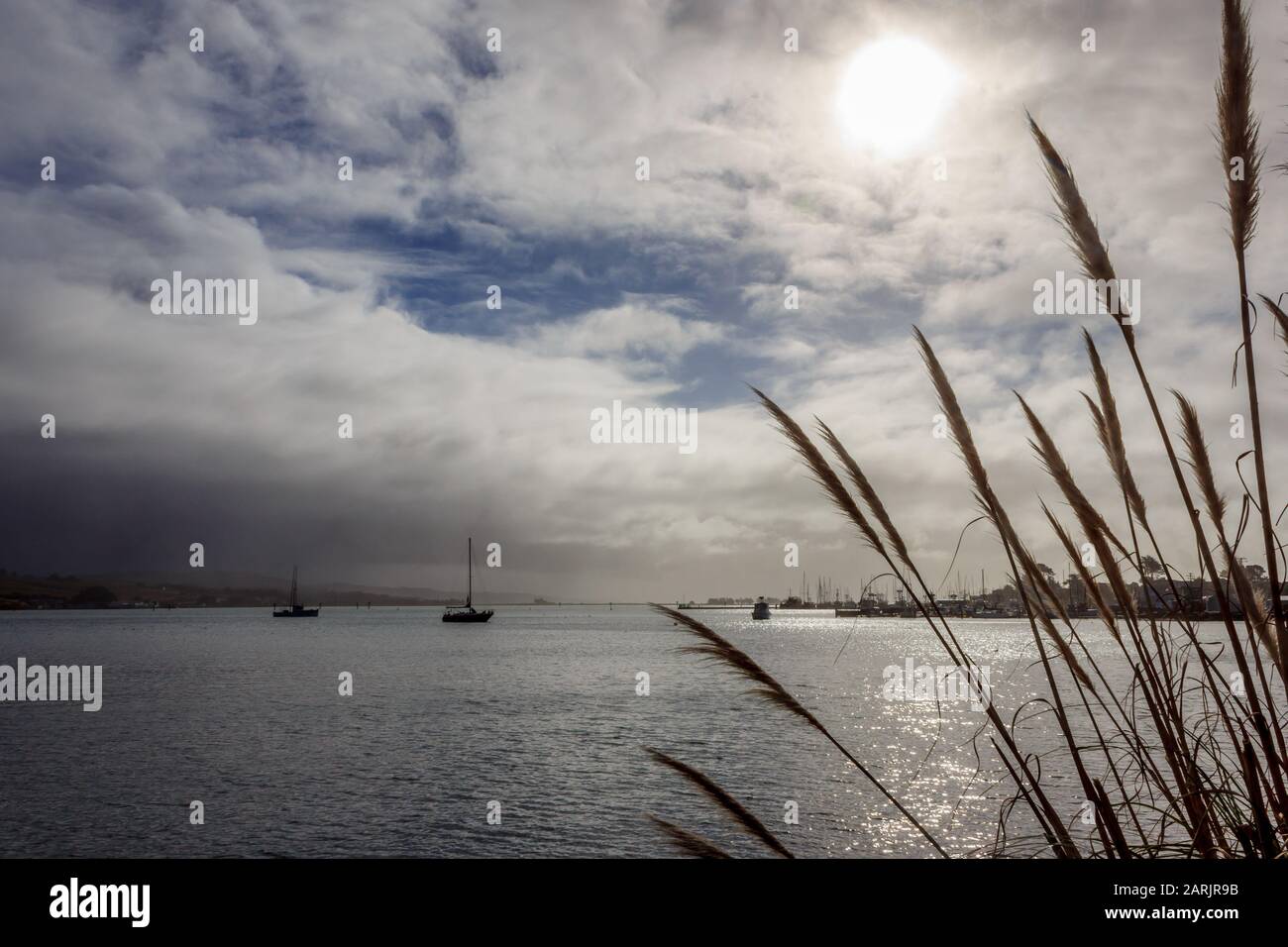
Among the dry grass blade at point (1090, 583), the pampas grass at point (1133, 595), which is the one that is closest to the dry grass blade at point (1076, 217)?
the pampas grass at point (1133, 595)

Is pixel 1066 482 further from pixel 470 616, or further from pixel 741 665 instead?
pixel 470 616

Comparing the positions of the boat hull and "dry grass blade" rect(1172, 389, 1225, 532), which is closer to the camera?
"dry grass blade" rect(1172, 389, 1225, 532)

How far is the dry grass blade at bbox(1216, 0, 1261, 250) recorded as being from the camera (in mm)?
1972

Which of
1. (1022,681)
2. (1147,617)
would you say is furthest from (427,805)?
(1022,681)

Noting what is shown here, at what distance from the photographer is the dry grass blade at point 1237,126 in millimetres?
1972

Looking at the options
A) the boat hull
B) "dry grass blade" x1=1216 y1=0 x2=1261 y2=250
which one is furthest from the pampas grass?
the boat hull

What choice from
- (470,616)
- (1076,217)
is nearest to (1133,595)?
(1076,217)

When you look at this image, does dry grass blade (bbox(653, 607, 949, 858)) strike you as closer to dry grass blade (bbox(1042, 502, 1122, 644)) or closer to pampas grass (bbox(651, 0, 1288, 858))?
pampas grass (bbox(651, 0, 1288, 858))

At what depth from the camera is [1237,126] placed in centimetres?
198
